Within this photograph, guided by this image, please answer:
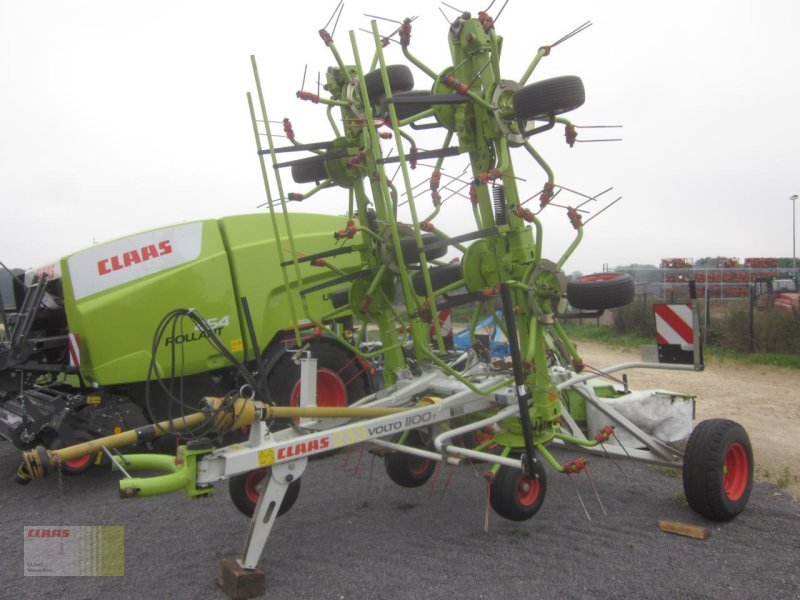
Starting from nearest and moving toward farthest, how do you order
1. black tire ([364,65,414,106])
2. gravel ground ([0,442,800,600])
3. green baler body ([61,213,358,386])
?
Result: gravel ground ([0,442,800,600]), black tire ([364,65,414,106]), green baler body ([61,213,358,386])

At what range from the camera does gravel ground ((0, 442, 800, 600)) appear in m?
3.47

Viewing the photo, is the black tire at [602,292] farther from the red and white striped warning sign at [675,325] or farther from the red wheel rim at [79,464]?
the red wheel rim at [79,464]

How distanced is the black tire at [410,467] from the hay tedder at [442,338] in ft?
0.03

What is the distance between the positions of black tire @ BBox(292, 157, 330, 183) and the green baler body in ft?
2.37

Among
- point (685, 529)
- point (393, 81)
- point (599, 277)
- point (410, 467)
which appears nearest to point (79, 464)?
point (410, 467)

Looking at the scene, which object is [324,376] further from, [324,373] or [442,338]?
[442,338]

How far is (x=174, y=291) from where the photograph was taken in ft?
19.8

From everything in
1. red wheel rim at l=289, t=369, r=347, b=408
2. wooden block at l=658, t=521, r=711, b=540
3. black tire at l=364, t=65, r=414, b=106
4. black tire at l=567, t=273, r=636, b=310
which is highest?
black tire at l=364, t=65, r=414, b=106

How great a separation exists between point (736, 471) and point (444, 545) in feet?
6.62

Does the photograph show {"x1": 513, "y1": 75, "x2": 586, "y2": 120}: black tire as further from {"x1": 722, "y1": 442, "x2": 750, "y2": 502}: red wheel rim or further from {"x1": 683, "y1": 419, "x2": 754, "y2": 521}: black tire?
{"x1": 722, "y1": 442, "x2": 750, "y2": 502}: red wheel rim

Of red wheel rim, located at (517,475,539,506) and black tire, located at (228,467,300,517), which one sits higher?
black tire, located at (228,467,300,517)

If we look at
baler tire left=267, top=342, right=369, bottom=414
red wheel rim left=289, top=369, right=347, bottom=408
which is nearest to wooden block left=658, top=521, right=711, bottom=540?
baler tire left=267, top=342, right=369, bottom=414

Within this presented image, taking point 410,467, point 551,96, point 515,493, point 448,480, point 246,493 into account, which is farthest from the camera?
point 448,480

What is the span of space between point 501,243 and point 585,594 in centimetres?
214
